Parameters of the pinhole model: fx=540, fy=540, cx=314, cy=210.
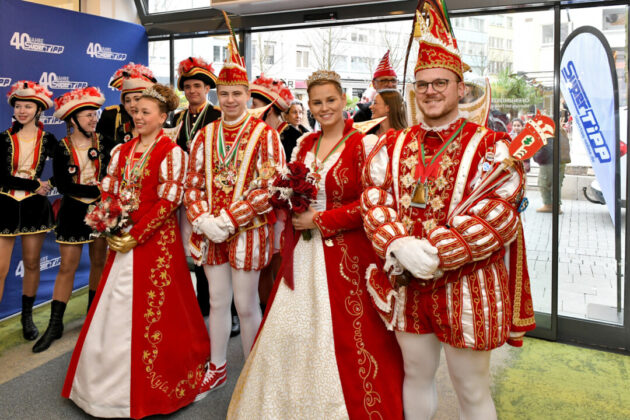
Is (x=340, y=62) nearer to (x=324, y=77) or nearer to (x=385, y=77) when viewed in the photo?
(x=385, y=77)

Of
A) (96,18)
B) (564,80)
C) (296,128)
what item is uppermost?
(96,18)

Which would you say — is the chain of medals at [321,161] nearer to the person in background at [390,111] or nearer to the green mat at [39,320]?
the person in background at [390,111]

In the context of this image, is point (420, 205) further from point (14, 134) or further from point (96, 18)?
point (96, 18)

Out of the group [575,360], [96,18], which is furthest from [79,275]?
[575,360]

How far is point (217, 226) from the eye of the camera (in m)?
2.68

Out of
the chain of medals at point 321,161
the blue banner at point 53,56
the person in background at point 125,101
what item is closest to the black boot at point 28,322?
the blue banner at point 53,56

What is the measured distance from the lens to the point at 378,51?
453cm

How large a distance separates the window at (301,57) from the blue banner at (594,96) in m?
2.15

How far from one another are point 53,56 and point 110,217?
2.59m

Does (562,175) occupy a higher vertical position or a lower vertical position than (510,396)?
higher

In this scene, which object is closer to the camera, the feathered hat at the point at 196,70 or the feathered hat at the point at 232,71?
the feathered hat at the point at 232,71

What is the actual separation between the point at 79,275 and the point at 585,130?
4498 millimetres

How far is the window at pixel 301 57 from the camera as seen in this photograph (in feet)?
16.0

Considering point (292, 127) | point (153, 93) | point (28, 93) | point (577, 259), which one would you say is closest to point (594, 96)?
point (577, 259)
